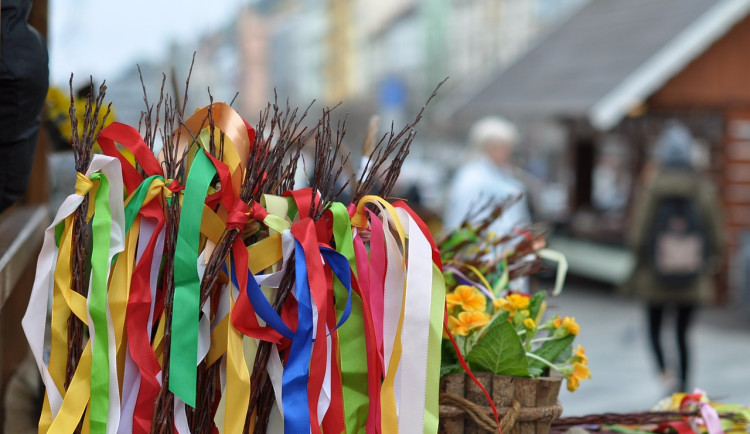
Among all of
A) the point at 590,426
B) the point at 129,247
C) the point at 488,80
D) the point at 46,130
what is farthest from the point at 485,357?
the point at 488,80

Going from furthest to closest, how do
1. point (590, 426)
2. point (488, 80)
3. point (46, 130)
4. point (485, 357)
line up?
point (488, 80) → point (46, 130) → point (590, 426) → point (485, 357)

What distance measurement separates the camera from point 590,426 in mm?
2264

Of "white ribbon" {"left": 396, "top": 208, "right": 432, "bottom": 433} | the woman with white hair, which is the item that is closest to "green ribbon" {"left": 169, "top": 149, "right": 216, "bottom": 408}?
"white ribbon" {"left": 396, "top": 208, "right": 432, "bottom": 433}

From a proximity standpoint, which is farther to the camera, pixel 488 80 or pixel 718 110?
pixel 488 80

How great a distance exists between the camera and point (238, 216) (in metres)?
1.60

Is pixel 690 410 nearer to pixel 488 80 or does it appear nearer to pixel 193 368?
pixel 193 368

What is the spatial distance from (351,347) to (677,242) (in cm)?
588

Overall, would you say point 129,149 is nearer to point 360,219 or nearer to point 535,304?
point 360,219

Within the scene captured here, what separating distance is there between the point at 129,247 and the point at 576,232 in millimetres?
13304

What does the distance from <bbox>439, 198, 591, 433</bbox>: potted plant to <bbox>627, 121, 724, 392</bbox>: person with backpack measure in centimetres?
515

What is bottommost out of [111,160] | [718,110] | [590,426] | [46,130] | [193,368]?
[590,426]

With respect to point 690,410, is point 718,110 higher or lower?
higher

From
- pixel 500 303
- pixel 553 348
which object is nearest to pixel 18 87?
pixel 500 303

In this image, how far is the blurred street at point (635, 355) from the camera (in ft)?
23.6
